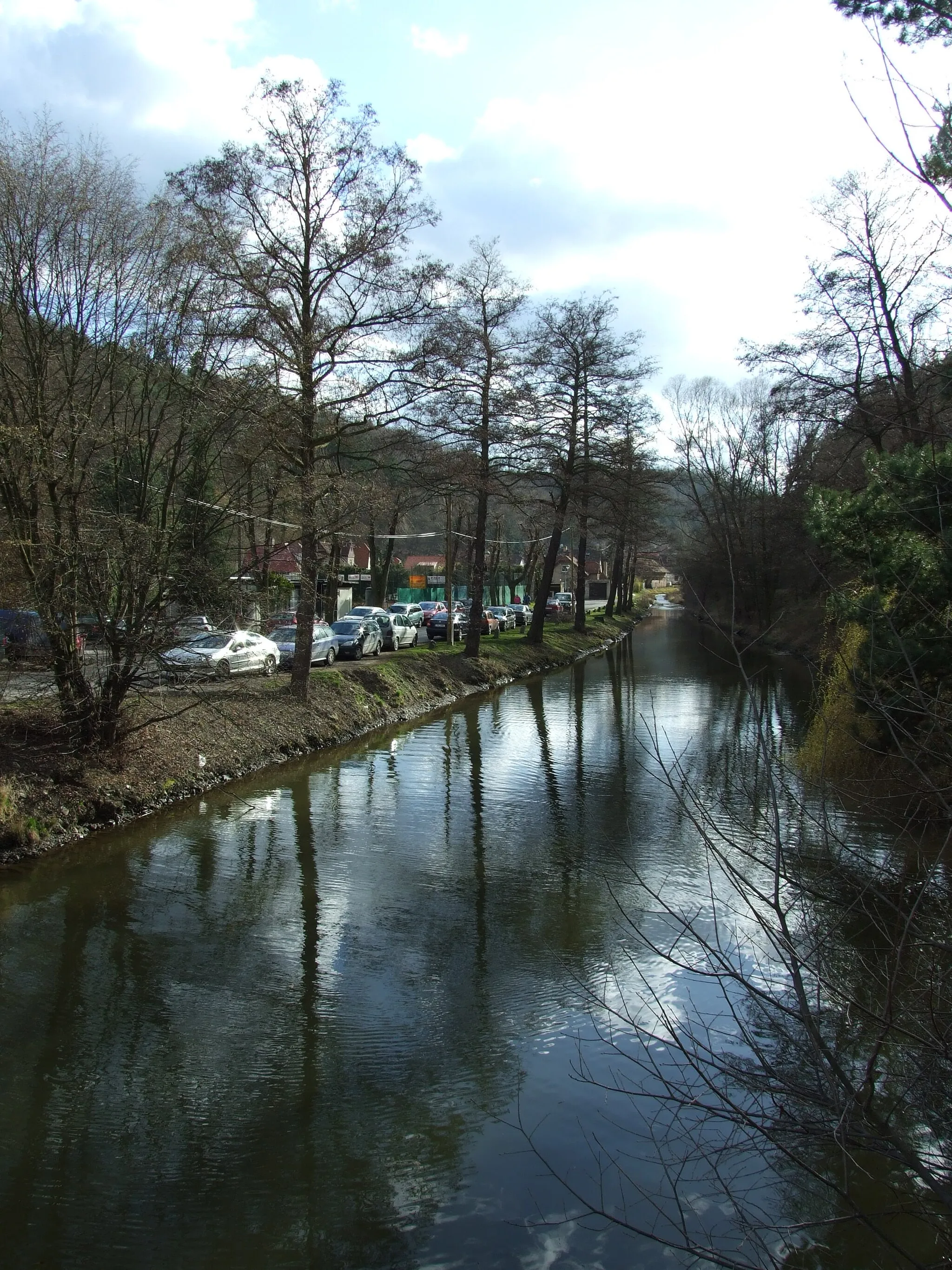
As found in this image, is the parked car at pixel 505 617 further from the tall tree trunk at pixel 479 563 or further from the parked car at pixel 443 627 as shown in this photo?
the tall tree trunk at pixel 479 563

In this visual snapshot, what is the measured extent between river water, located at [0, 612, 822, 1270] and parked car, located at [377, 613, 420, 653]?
62.0 ft

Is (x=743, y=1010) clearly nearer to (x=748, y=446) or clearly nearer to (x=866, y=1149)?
(x=866, y=1149)

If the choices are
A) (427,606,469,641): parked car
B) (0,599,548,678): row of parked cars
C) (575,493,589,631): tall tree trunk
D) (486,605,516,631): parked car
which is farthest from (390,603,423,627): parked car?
(575,493,589,631): tall tree trunk

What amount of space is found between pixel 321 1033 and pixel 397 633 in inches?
1061

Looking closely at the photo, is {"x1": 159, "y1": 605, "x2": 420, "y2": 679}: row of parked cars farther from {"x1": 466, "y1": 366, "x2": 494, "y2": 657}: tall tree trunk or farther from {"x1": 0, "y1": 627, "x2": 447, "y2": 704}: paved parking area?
{"x1": 466, "y1": 366, "x2": 494, "y2": 657}: tall tree trunk

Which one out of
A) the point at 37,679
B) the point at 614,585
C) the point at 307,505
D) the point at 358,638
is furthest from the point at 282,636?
the point at 614,585

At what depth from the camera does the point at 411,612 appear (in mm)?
47781

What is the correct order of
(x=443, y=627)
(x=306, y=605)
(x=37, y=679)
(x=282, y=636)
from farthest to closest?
(x=443, y=627), (x=282, y=636), (x=306, y=605), (x=37, y=679)

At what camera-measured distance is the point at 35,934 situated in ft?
30.0

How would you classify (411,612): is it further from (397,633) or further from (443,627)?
(397,633)

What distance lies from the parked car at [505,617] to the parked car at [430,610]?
2.42 m

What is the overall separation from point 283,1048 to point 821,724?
9637 millimetres

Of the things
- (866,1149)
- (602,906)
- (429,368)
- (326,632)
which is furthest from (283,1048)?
(326,632)

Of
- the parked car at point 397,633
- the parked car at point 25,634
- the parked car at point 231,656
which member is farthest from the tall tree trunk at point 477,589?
the parked car at point 25,634
